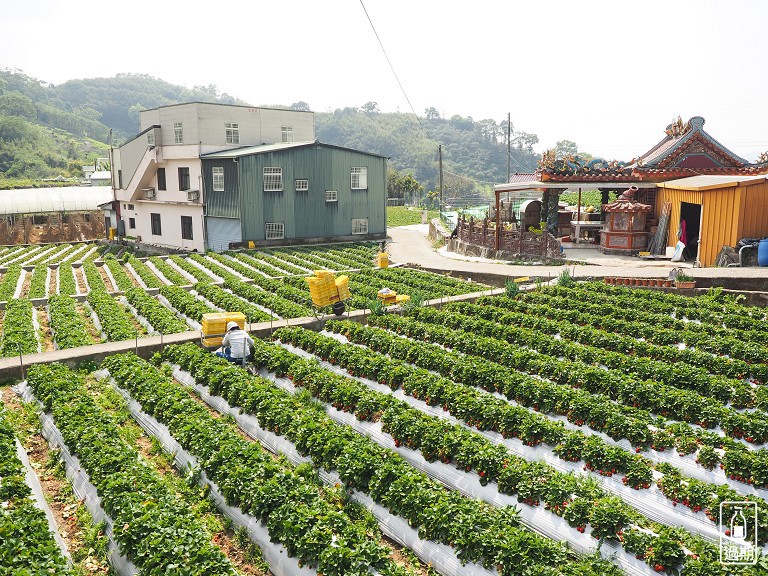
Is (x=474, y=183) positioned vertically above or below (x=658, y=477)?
above

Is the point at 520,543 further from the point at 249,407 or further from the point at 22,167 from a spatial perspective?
the point at 22,167

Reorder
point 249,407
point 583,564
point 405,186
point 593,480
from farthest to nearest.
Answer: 1. point 405,186
2. point 249,407
3. point 593,480
4. point 583,564

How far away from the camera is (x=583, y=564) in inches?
303

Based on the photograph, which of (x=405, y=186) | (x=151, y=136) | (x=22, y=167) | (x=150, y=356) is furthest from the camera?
(x=22, y=167)

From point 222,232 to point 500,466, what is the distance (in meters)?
32.3

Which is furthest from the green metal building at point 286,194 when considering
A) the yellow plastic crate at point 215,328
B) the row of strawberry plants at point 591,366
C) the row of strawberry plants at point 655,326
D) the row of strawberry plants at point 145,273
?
the yellow plastic crate at point 215,328

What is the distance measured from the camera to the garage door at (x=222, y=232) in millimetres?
38125

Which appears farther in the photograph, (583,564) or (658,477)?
(658,477)

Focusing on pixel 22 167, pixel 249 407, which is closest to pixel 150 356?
pixel 249 407

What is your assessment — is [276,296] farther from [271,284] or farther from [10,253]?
[10,253]

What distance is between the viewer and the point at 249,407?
12.4m

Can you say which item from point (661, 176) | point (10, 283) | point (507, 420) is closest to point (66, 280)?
point (10, 283)

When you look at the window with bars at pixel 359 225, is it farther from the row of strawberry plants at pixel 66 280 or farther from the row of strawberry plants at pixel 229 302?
the row of strawberry plants at pixel 229 302

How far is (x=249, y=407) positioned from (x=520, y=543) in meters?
6.45
